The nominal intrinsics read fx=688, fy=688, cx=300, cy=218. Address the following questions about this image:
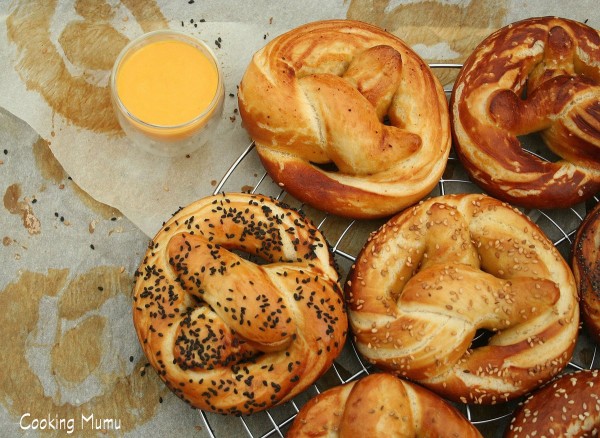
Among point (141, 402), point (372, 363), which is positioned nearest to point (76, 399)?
point (141, 402)

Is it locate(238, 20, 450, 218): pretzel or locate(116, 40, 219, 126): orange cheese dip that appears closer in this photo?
locate(238, 20, 450, 218): pretzel

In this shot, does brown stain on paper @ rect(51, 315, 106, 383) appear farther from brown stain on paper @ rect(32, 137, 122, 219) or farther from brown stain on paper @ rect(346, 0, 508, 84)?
brown stain on paper @ rect(346, 0, 508, 84)

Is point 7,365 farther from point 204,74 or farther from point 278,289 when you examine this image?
point 204,74

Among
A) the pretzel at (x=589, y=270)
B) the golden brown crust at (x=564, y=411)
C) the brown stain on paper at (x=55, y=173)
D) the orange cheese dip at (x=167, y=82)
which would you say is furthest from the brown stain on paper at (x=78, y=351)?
the pretzel at (x=589, y=270)

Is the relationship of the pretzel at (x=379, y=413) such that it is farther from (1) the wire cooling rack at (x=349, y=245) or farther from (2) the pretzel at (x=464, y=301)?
(1) the wire cooling rack at (x=349, y=245)

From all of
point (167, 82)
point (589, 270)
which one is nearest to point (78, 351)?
point (167, 82)


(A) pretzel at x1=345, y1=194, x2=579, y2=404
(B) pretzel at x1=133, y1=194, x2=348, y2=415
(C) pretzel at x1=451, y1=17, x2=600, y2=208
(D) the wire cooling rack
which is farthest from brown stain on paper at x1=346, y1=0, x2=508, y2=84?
(B) pretzel at x1=133, y1=194, x2=348, y2=415

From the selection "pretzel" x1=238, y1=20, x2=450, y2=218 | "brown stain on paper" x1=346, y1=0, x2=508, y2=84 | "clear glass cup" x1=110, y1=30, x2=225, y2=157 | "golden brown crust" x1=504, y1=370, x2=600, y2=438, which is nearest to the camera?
"golden brown crust" x1=504, y1=370, x2=600, y2=438
